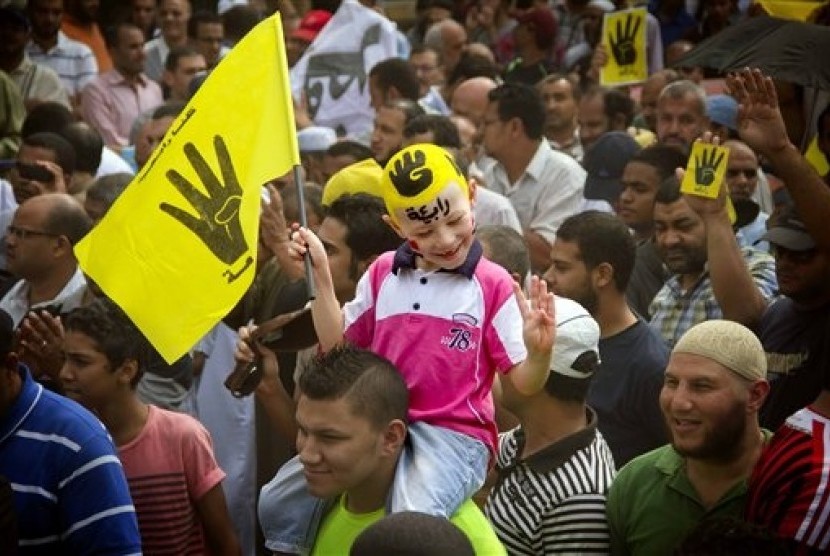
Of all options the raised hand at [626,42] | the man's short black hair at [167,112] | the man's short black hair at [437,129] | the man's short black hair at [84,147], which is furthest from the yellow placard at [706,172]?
the raised hand at [626,42]

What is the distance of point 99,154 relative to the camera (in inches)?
425

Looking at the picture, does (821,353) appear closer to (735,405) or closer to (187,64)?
(735,405)

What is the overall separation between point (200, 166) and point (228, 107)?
206 mm

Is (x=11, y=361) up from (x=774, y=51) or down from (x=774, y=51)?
up

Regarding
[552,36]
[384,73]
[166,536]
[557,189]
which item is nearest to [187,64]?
[384,73]

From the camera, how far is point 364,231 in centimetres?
692

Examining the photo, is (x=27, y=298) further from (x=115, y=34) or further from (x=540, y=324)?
(x=115, y=34)

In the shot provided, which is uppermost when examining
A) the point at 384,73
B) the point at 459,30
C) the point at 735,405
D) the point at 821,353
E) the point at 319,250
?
the point at 319,250

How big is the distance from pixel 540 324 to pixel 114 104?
9.82 m

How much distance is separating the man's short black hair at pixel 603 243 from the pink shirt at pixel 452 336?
66.4 inches

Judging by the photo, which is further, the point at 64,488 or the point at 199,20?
the point at 199,20

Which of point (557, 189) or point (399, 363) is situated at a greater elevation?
point (399, 363)

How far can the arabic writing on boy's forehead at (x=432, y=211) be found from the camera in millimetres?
5234

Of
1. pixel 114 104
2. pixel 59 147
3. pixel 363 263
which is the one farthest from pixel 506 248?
pixel 114 104
